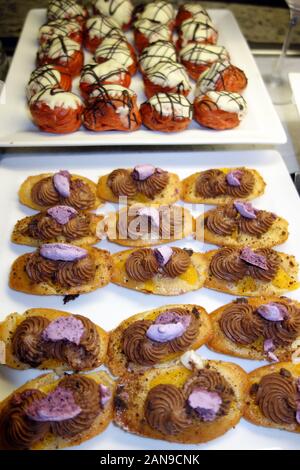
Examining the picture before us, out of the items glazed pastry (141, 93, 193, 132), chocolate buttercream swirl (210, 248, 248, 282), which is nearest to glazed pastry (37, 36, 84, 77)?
glazed pastry (141, 93, 193, 132)

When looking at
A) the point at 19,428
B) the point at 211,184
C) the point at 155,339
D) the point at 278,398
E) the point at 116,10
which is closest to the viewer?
the point at 19,428

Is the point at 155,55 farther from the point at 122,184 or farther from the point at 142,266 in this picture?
the point at 142,266

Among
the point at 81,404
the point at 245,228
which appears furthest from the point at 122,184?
the point at 81,404

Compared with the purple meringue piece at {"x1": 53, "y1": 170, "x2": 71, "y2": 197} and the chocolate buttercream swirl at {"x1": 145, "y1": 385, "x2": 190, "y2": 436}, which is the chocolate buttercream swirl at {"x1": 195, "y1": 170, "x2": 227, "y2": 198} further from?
the chocolate buttercream swirl at {"x1": 145, "y1": 385, "x2": 190, "y2": 436}

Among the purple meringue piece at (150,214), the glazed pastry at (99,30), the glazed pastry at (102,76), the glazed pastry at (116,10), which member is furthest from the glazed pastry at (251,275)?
the glazed pastry at (116,10)

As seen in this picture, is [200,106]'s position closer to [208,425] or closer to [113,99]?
[113,99]

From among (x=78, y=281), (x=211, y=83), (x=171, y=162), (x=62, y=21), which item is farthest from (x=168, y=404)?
(x=62, y=21)
